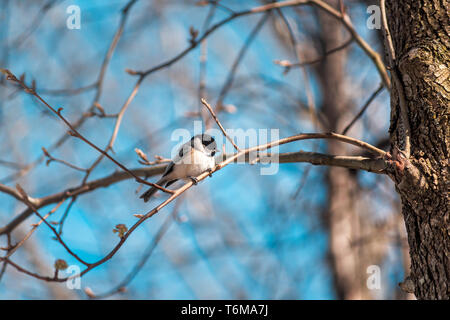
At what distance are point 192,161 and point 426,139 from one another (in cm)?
181

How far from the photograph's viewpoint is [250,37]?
354 cm

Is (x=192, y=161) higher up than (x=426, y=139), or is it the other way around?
(x=192, y=161)

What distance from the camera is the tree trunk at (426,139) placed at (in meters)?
1.74

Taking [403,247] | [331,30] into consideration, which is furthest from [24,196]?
[331,30]

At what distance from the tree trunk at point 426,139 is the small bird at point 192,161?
1572 mm

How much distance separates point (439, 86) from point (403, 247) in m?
3.45

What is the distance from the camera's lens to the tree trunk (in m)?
1.74

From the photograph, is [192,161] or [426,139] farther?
[192,161]

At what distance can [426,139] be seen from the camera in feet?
6.03

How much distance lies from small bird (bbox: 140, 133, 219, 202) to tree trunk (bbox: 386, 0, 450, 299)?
1572mm

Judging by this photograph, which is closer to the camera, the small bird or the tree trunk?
the tree trunk

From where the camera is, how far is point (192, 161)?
3.28 m
